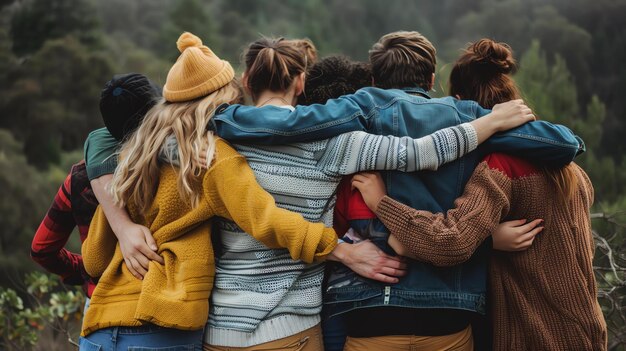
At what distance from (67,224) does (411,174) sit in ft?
4.01

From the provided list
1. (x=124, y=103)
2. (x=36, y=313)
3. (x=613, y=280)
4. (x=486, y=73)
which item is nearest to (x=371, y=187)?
(x=486, y=73)

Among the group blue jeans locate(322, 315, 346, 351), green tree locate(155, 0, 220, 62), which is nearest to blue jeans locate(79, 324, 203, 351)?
blue jeans locate(322, 315, 346, 351)

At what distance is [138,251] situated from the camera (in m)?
2.18

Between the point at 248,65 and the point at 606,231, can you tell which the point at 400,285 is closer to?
the point at 248,65

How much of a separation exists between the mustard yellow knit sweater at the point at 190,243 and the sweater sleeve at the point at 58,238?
1.18ft

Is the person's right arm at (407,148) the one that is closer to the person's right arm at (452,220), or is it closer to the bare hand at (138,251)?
the person's right arm at (452,220)

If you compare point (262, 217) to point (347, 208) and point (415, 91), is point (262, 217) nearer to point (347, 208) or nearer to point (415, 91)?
point (347, 208)

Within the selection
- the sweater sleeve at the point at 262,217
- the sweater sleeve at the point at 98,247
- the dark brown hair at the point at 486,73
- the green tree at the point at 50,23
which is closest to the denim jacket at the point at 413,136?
the sweater sleeve at the point at 262,217

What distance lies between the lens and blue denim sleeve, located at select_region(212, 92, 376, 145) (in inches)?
82.0

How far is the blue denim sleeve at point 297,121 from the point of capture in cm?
208

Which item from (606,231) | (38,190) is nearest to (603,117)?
(606,231)

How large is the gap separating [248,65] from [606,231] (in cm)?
266

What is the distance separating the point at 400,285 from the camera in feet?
6.93

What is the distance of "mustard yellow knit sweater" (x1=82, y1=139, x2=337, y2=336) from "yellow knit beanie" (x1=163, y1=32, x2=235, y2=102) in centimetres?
21
